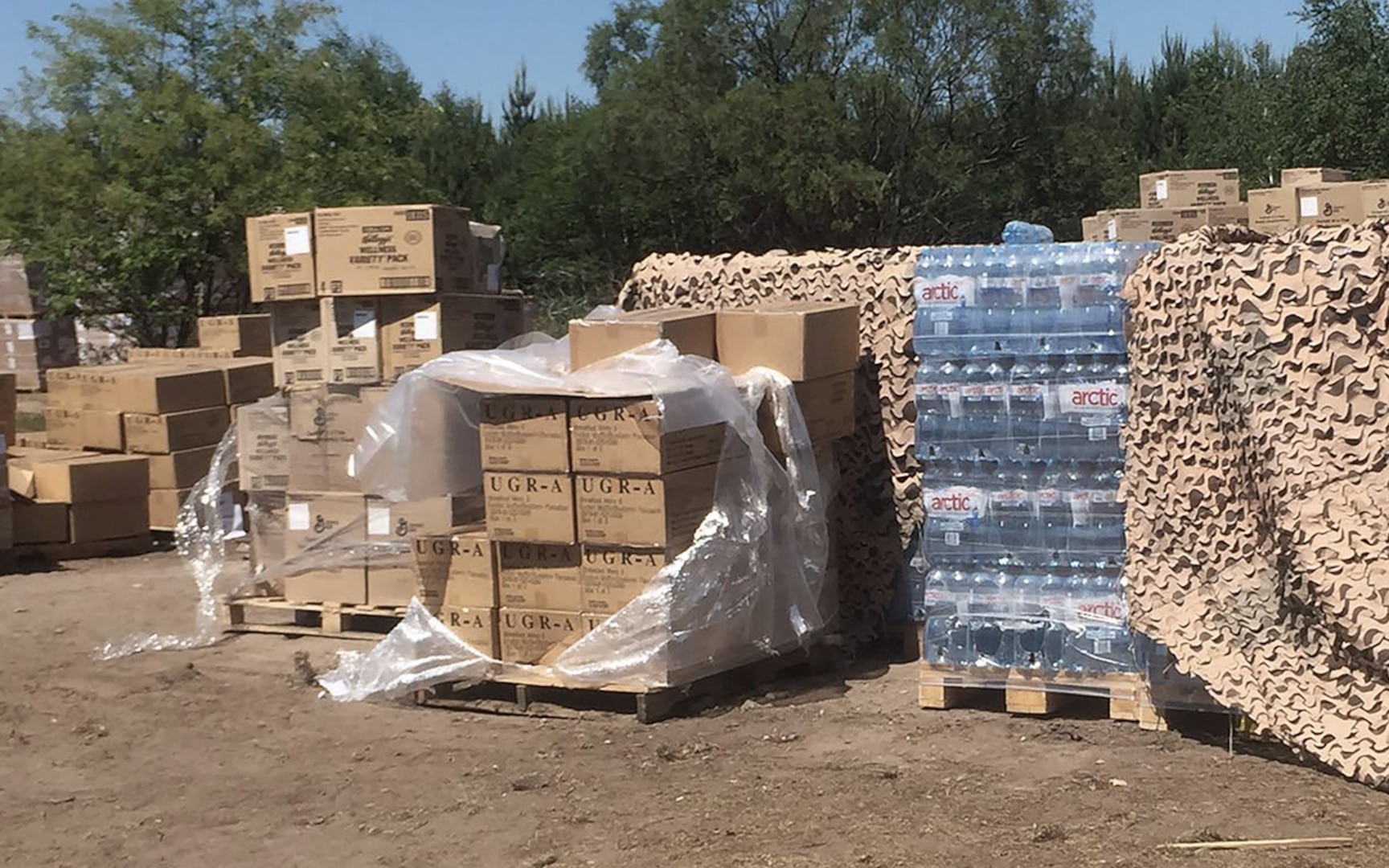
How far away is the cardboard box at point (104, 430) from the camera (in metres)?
11.3

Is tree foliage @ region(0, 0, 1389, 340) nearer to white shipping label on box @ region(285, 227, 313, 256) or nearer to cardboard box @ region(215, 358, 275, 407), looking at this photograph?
cardboard box @ region(215, 358, 275, 407)

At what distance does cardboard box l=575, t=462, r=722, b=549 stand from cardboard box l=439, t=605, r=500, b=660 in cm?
66

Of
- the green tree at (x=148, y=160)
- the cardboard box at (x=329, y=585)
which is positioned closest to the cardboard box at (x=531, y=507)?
the cardboard box at (x=329, y=585)

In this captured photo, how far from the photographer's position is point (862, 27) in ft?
109

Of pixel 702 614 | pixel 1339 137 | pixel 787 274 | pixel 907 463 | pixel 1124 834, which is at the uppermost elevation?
pixel 1339 137

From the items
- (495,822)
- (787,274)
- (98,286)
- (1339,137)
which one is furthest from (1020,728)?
(1339,137)

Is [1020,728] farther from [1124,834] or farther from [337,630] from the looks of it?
[337,630]

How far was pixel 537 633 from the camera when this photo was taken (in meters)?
6.90

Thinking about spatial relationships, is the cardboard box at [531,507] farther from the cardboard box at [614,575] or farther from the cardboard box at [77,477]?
the cardboard box at [77,477]

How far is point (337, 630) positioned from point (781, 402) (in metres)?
2.99

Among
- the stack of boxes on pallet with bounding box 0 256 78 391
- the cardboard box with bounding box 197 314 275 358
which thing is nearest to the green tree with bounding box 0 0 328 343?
the stack of boxes on pallet with bounding box 0 256 78 391

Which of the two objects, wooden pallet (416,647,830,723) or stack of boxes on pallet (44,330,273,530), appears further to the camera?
stack of boxes on pallet (44,330,273,530)

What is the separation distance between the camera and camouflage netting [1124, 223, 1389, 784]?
5.26m

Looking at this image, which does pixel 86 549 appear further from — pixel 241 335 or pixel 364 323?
pixel 364 323
